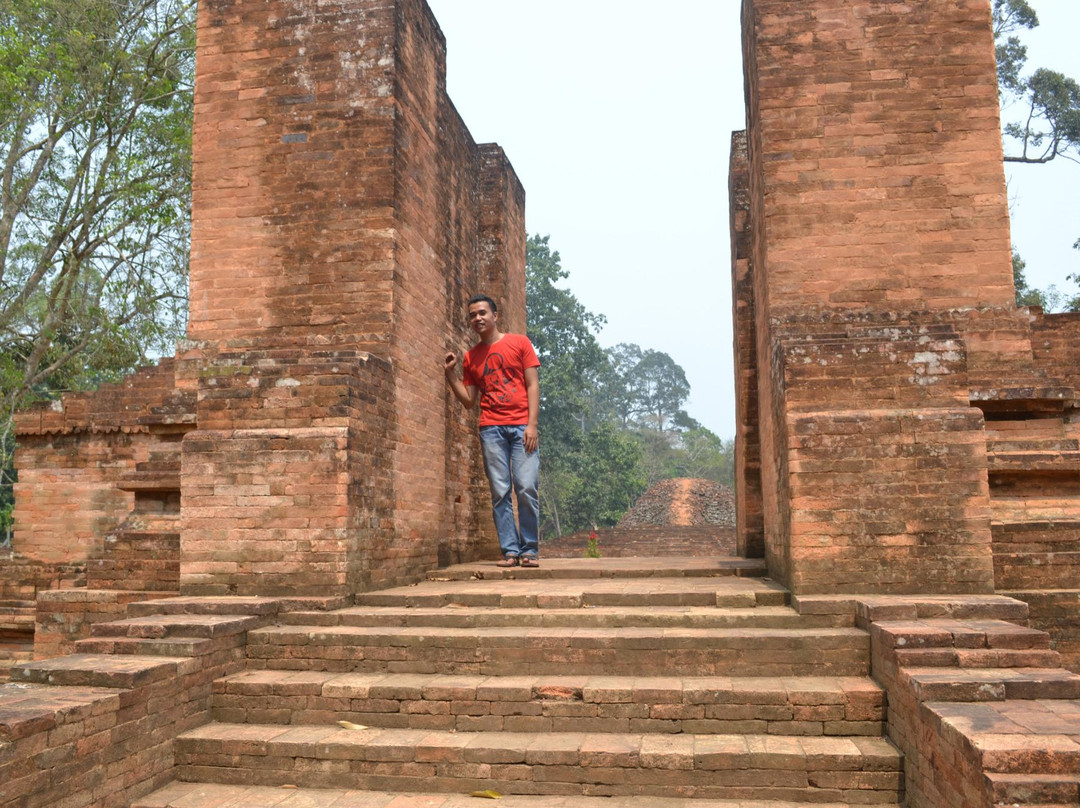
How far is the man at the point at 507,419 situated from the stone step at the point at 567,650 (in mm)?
2019

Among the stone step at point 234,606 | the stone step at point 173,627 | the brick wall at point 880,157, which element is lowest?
the stone step at point 173,627

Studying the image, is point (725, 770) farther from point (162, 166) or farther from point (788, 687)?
point (162, 166)

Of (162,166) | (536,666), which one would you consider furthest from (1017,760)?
(162,166)

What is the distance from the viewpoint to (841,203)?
627cm

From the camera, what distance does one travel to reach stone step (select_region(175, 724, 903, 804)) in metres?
3.93

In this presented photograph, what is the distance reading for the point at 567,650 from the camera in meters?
4.80

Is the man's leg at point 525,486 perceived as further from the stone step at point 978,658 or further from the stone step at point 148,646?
the stone step at point 978,658

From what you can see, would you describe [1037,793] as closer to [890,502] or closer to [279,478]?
[890,502]

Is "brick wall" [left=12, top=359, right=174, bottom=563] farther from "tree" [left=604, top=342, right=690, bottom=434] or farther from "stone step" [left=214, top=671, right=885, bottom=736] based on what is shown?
"tree" [left=604, top=342, right=690, bottom=434]

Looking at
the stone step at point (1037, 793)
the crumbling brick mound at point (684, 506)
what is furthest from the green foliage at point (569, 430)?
the stone step at point (1037, 793)

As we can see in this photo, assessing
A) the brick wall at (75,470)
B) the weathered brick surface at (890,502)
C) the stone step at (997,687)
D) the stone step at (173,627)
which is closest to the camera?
the stone step at (997,687)

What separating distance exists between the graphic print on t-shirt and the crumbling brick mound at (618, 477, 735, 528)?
25001 millimetres

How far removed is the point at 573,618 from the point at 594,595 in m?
0.41

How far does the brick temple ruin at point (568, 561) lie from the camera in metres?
4.04
